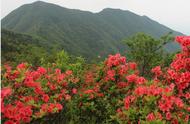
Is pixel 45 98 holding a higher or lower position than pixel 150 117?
lower

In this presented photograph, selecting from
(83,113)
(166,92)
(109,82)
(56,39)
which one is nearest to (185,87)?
(166,92)

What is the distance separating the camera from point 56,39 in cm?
17575

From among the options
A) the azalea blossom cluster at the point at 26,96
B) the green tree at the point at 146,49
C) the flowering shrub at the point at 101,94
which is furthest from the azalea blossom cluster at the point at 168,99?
the green tree at the point at 146,49

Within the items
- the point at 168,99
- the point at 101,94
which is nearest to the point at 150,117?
the point at 168,99

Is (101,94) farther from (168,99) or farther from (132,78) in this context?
(168,99)

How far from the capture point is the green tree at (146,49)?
29.5 meters

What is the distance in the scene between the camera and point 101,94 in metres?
14.2

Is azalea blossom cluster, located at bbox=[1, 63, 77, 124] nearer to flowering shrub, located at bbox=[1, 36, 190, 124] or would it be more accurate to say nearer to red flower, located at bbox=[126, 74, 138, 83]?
flowering shrub, located at bbox=[1, 36, 190, 124]

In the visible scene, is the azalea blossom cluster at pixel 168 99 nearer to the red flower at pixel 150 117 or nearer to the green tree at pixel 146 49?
the red flower at pixel 150 117

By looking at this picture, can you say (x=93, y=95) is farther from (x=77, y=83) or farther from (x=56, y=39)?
(x=56, y=39)

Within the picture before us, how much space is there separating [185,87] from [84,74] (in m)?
4.88

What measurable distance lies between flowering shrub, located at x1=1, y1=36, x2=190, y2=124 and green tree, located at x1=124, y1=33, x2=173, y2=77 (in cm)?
1410

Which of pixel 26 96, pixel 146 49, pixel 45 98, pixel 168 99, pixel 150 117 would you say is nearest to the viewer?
pixel 150 117

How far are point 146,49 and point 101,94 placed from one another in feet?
55.8
